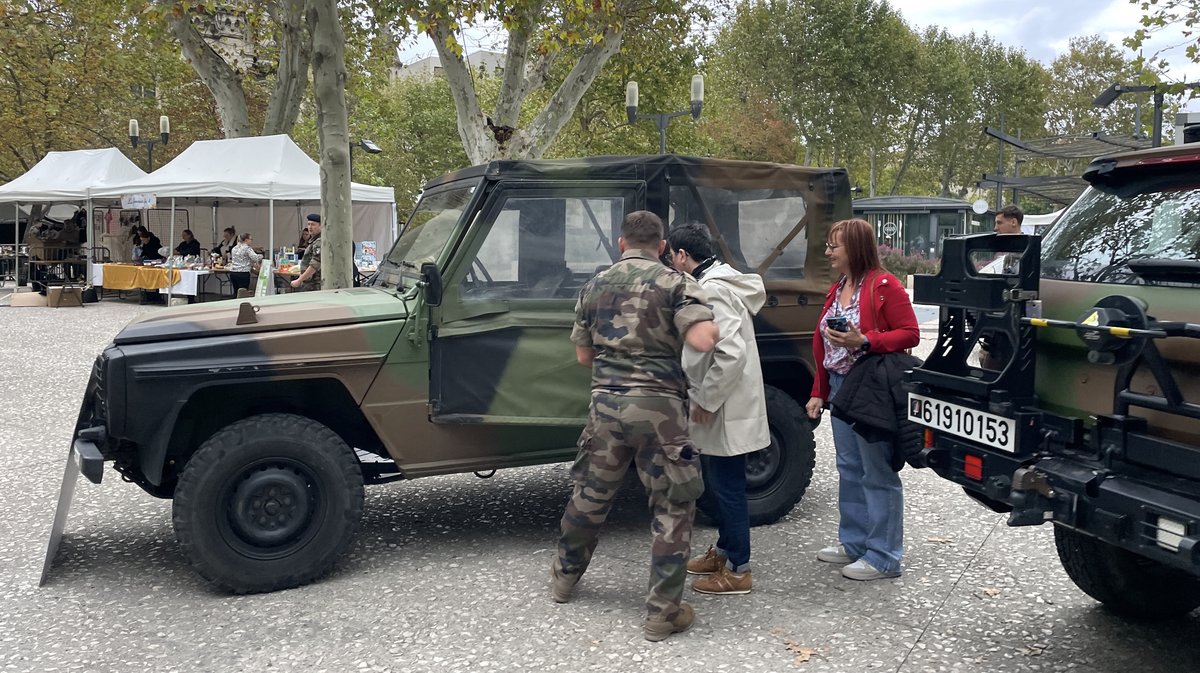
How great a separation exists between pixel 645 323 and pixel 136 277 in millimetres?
18804

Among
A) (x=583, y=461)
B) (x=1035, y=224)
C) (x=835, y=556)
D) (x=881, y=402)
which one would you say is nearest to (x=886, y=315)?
(x=881, y=402)

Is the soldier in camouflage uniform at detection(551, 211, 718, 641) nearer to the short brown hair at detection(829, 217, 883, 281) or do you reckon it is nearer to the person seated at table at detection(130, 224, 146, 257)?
the short brown hair at detection(829, 217, 883, 281)

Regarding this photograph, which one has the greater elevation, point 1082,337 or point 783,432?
point 1082,337

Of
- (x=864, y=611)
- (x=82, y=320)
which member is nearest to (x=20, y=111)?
(x=82, y=320)

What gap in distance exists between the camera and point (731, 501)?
4391 millimetres

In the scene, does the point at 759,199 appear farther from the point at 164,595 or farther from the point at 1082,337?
the point at 164,595

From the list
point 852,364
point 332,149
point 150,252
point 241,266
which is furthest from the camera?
point 150,252

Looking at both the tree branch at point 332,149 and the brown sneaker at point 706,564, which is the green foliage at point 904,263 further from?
the brown sneaker at point 706,564

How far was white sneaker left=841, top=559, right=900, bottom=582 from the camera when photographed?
15.1ft

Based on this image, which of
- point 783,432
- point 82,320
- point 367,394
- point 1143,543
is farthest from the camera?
point 82,320

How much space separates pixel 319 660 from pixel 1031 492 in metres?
2.60

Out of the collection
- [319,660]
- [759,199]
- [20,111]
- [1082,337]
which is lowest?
[319,660]

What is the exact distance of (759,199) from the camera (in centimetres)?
554

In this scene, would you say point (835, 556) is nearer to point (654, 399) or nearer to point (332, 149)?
point (654, 399)
